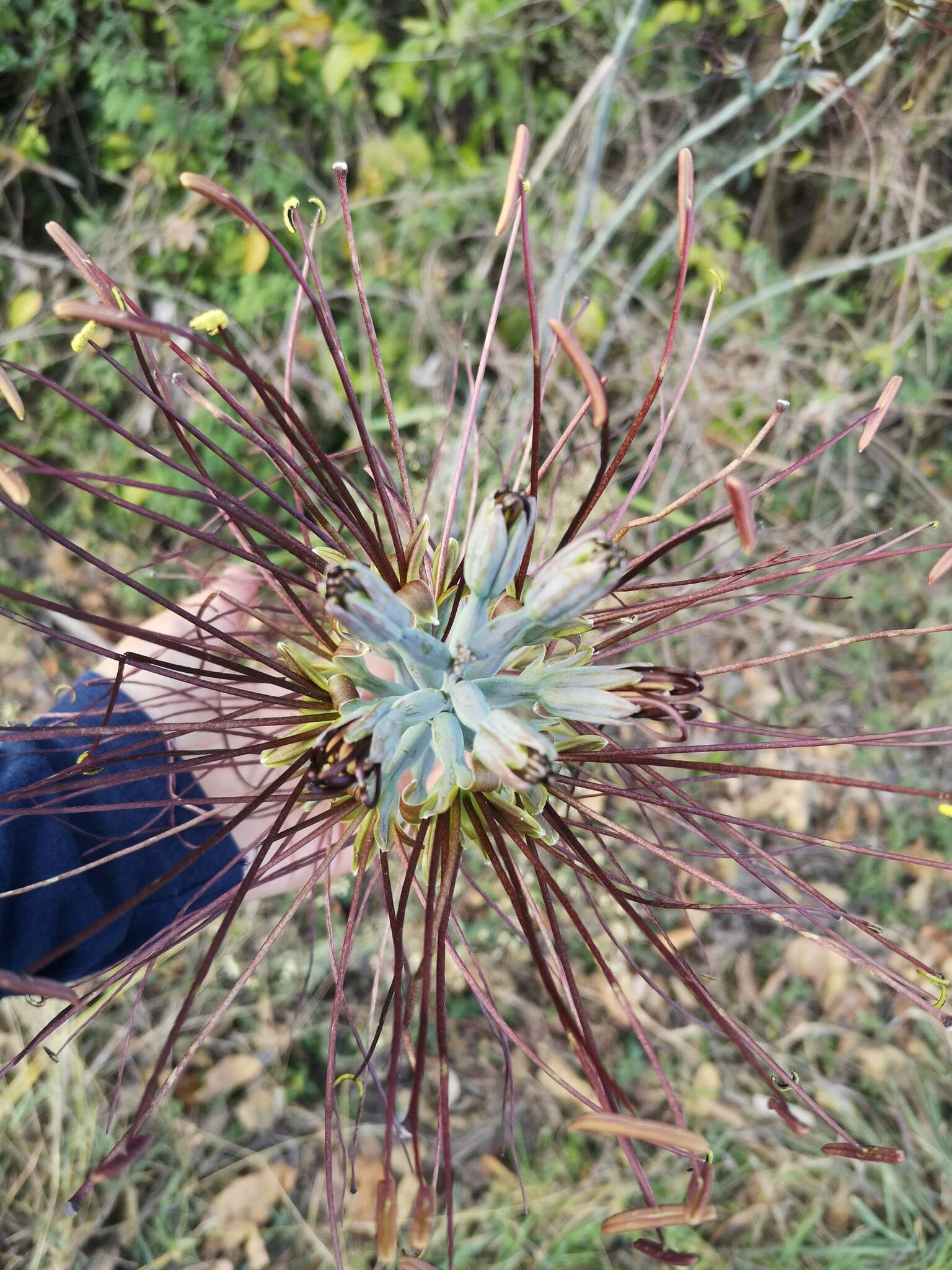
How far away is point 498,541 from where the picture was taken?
43.2 inches

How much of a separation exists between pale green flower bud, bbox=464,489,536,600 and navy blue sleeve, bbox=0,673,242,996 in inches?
22.0

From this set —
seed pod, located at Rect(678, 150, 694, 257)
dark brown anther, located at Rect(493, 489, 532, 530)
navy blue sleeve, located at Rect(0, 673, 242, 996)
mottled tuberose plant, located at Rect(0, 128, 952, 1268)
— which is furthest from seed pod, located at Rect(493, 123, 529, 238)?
navy blue sleeve, located at Rect(0, 673, 242, 996)

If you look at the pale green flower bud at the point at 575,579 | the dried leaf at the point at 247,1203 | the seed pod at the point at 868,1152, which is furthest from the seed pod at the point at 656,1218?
the dried leaf at the point at 247,1203

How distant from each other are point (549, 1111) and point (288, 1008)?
969mm

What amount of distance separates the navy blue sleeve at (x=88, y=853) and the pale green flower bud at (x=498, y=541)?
0.56 metres

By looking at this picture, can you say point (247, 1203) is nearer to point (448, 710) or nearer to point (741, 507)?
point (448, 710)

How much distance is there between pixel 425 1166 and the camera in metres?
2.67

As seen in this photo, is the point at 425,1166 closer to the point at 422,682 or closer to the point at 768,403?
the point at 422,682

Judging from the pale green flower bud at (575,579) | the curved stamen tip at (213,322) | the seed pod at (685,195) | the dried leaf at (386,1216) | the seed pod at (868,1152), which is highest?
the curved stamen tip at (213,322)

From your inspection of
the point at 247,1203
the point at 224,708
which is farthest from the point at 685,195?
the point at 247,1203

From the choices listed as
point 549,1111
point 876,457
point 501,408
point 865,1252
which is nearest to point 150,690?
point 501,408

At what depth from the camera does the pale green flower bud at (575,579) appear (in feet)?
3.32

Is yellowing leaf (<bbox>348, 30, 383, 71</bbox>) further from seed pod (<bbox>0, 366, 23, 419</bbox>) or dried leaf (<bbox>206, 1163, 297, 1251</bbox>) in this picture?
dried leaf (<bbox>206, 1163, 297, 1251</bbox>)

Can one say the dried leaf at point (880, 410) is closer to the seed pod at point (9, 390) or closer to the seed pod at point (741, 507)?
the seed pod at point (741, 507)
